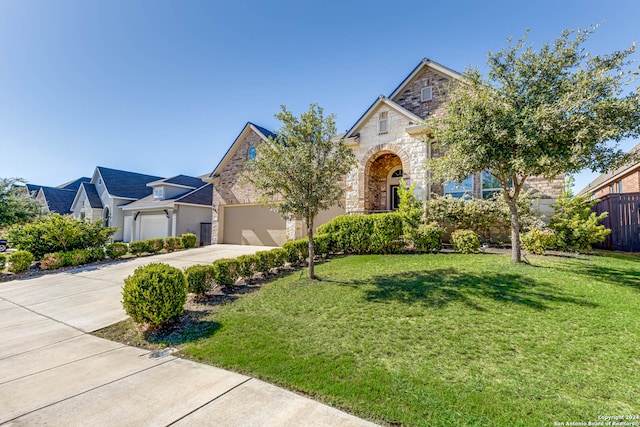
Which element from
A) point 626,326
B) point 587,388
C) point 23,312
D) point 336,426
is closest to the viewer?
point 336,426

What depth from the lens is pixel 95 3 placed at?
368 inches

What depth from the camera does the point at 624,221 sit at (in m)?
10.6

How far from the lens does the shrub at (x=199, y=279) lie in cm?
661

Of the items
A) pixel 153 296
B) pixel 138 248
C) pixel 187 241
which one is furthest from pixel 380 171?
pixel 138 248

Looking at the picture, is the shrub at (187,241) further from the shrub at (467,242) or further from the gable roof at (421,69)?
the shrub at (467,242)

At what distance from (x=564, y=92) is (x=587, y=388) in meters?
Answer: 6.89

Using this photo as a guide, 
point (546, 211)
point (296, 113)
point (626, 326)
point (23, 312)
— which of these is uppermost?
point (296, 113)

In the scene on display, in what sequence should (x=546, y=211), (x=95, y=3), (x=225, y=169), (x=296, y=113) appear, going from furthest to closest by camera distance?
(x=225, y=169), (x=546, y=211), (x=95, y=3), (x=296, y=113)

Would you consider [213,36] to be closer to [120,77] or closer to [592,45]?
[120,77]

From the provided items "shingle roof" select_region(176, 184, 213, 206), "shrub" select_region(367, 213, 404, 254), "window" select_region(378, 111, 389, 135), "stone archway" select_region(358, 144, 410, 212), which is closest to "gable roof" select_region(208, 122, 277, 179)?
"shingle roof" select_region(176, 184, 213, 206)

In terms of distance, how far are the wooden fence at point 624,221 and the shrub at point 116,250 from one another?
21.7 m

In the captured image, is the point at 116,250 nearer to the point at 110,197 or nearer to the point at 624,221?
the point at 110,197

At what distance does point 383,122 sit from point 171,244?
13923 millimetres

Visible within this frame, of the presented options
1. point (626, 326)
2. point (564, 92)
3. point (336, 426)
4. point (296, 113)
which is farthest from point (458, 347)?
point (564, 92)
